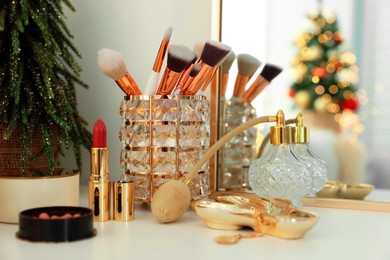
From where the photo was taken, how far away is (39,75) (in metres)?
0.90

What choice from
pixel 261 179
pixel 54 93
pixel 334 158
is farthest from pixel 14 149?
pixel 334 158

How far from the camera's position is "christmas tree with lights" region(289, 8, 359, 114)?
3.01 feet

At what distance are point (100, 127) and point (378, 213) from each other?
46 cm

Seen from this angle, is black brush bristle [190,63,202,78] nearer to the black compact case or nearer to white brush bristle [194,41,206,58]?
white brush bristle [194,41,206,58]

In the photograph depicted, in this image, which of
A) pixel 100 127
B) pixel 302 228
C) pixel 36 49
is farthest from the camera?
pixel 36 49

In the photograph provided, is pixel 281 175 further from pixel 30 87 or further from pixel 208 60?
pixel 30 87

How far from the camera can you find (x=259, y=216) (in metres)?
0.67

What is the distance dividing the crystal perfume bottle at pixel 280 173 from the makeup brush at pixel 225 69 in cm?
20

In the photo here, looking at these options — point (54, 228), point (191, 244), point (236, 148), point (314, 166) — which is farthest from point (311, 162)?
point (54, 228)

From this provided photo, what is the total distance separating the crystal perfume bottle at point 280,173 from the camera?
2.65 ft

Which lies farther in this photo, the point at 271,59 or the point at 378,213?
the point at 271,59

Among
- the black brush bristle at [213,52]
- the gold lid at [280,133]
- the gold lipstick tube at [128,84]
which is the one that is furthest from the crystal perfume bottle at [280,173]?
the gold lipstick tube at [128,84]

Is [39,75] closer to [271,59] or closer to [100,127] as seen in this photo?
[100,127]

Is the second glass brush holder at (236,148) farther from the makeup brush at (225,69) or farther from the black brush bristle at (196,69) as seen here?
the black brush bristle at (196,69)
